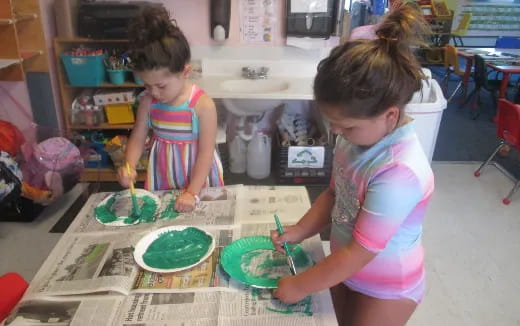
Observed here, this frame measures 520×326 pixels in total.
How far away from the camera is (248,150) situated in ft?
9.17

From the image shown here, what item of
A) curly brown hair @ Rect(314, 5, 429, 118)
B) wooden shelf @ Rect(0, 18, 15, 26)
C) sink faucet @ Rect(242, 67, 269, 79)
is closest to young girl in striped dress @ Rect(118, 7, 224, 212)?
curly brown hair @ Rect(314, 5, 429, 118)

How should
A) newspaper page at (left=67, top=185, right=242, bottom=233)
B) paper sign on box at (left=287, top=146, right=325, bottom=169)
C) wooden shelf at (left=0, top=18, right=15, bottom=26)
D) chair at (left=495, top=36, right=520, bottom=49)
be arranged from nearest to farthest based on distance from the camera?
newspaper page at (left=67, top=185, right=242, bottom=233)
wooden shelf at (left=0, top=18, right=15, bottom=26)
paper sign on box at (left=287, top=146, right=325, bottom=169)
chair at (left=495, top=36, right=520, bottom=49)

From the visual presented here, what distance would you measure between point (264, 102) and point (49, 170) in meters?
1.32

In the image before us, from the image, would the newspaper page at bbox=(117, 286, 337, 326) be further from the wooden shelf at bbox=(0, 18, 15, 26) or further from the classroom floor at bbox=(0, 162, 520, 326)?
the wooden shelf at bbox=(0, 18, 15, 26)

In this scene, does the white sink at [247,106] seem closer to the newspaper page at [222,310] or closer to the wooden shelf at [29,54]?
the wooden shelf at [29,54]

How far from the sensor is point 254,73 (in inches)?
103

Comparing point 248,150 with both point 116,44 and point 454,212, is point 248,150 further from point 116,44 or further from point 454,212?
point 454,212

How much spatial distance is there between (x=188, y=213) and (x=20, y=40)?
1.92 meters

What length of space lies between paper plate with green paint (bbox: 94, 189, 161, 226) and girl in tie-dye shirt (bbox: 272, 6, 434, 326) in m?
0.47

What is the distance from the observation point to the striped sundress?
4.29 ft

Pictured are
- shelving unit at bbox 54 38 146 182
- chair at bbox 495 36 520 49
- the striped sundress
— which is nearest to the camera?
the striped sundress

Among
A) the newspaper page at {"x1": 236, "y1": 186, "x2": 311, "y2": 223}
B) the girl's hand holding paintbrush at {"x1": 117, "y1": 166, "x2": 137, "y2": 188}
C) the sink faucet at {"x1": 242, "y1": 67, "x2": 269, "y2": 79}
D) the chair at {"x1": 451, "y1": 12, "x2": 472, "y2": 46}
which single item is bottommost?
the newspaper page at {"x1": 236, "y1": 186, "x2": 311, "y2": 223}

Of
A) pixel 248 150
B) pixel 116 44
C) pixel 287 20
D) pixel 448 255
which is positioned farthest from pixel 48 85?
pixel 448 255

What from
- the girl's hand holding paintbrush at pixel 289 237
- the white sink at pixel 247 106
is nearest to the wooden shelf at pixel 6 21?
the white sink at pixel 247 106
